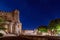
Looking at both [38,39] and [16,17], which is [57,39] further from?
[16,17]

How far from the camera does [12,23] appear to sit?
77688 mm

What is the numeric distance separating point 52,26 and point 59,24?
8.67ft

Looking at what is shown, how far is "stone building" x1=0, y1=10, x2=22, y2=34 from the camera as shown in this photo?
73.9 meters

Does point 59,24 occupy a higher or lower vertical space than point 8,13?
lower

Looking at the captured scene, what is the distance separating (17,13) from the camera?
307ft

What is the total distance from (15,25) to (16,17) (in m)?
12.6

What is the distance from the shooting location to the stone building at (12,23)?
73.9 metres

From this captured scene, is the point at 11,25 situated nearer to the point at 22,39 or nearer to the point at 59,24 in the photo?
the point at 59,24

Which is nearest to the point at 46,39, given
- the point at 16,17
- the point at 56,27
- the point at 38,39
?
the point at 38,39

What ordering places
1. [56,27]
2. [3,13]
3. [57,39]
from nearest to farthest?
[57,39]
[56,27]
[3,13]

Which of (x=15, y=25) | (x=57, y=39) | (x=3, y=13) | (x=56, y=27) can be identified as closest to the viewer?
(x=57, y=39)

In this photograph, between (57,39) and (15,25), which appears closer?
(57,39)

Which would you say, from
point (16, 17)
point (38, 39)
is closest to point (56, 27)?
point (16, 17)

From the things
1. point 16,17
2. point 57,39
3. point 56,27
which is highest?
point 16,17
